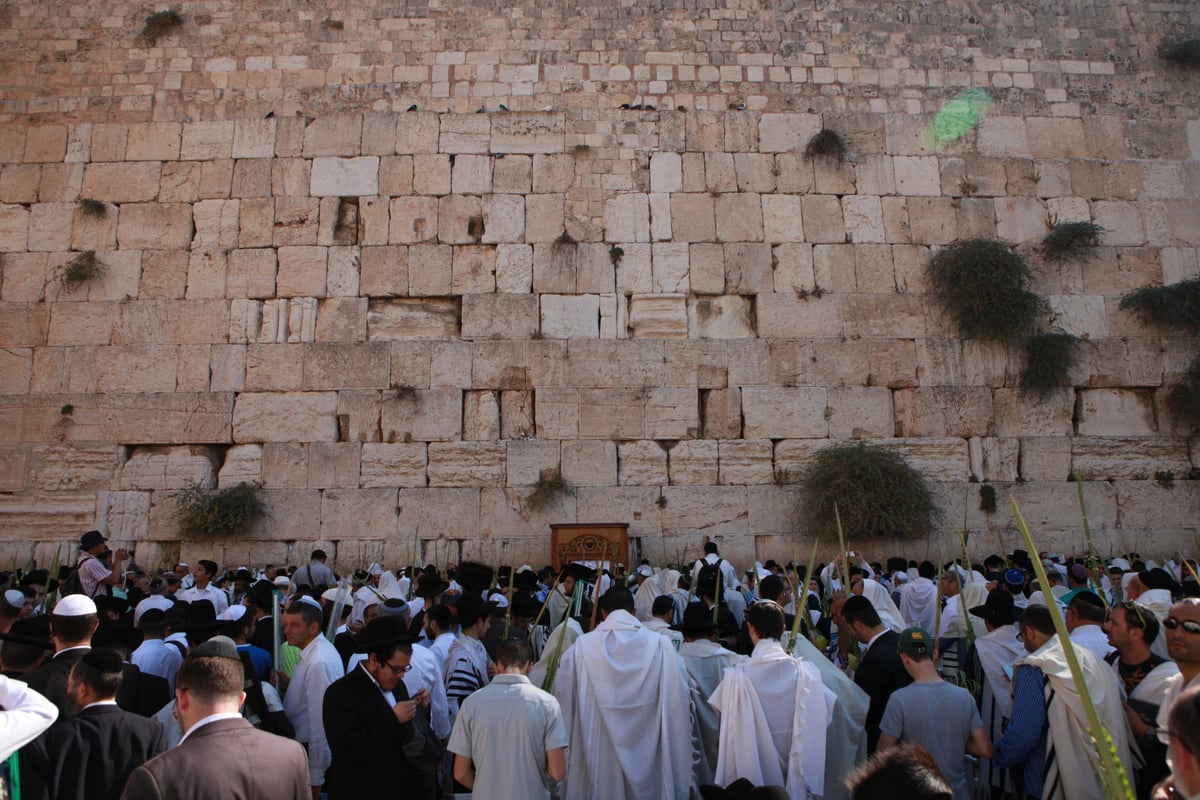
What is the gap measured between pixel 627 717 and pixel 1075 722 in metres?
1.81

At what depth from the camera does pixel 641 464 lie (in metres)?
10.7

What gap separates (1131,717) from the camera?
136 inches

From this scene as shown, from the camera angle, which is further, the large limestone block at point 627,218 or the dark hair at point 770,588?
the large limestone block at point 627,218

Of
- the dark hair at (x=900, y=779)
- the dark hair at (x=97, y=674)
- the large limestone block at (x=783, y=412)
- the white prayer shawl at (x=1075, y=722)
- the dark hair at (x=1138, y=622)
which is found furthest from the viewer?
the large limestone block at (x=783, y=412)

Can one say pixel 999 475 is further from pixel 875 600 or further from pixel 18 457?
pixel 18 457

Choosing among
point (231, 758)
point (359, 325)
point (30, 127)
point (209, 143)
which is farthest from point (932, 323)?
point (30, 127)

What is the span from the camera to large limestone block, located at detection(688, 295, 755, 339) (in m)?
11.1

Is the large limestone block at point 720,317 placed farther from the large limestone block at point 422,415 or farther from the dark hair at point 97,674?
the dark hair at point 97,674

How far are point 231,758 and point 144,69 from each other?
38.7 ft

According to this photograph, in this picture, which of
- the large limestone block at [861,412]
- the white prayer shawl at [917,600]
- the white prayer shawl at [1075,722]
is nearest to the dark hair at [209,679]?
the white prayer shawl at [1075,722]

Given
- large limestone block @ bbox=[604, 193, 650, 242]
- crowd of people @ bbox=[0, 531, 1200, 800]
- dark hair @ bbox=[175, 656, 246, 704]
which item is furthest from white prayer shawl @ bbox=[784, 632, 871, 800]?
large limestone block @ bbox=[604, 193, 650, 242]

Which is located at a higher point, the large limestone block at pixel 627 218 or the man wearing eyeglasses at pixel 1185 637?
the large limestone block at pixel 627 218

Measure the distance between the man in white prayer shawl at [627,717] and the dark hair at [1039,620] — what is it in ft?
4.83

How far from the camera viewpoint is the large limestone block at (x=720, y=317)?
11055 mm
